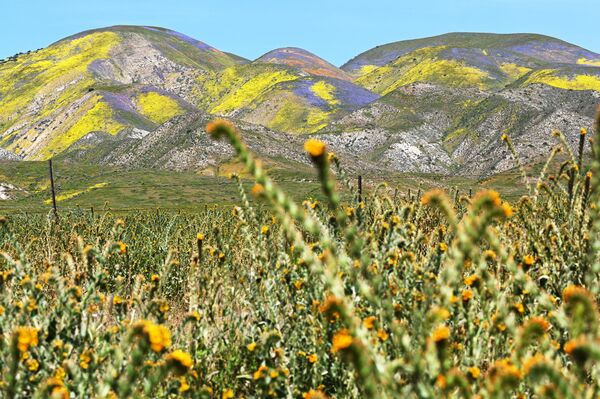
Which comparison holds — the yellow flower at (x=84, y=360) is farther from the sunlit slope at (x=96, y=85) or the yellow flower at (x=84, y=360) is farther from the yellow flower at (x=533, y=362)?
the sunlit slope at (x=96, y=85)

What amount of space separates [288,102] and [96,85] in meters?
35.2

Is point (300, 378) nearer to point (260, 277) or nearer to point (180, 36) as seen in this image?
point (260, 277)

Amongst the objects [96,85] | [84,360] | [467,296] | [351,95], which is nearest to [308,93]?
[351,95]

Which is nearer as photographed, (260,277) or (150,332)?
(150,332)

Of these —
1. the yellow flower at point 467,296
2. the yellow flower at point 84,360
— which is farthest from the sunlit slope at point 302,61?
the yellow flower at point 84,360

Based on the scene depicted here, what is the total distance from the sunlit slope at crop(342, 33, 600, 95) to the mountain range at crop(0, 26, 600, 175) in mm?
439

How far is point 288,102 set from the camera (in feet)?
298

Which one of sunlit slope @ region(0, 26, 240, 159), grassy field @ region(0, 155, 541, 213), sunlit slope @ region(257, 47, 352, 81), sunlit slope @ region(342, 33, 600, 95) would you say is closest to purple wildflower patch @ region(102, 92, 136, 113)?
sunlit slope @ region(0, 26, 240, 159)

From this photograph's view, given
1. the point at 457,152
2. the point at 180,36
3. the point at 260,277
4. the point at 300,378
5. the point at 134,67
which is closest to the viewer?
the point at 300,378

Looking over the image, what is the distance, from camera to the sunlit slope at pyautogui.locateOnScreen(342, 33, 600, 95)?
80.5m

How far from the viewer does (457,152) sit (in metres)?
60.2

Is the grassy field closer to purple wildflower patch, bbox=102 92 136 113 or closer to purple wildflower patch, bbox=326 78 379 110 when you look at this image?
purple wildflower patch, bbox=102 92 136 113

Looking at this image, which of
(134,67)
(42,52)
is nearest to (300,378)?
(134,67)

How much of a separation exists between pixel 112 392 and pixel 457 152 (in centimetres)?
6063
